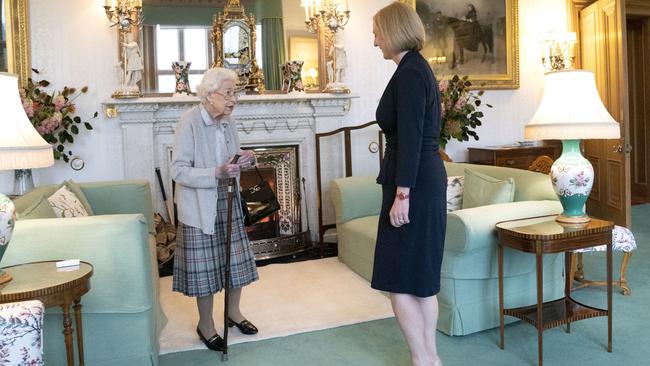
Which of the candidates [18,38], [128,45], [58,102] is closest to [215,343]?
[58,102]

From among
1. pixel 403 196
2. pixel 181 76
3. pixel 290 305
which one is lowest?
pixel 290 305

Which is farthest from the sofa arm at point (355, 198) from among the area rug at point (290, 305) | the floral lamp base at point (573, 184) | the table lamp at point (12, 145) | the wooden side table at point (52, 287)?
the table lamp at point (12, 145)

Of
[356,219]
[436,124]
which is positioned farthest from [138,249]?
[356,219]

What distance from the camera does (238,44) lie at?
5.20m

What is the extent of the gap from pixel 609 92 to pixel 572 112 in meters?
3.30

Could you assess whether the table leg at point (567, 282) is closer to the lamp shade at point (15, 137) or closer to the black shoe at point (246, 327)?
the black shoe at point (246, 327)

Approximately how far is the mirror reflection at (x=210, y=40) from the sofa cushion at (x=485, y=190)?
2.20 metres

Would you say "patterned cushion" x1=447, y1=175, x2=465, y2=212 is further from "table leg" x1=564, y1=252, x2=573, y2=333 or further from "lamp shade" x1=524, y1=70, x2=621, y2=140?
"lamp shade" x1=524, y1=70, x2=621, y2=140

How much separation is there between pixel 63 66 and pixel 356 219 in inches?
105

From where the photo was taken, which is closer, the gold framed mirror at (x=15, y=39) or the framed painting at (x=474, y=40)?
the gold framed mirror at (x=15, y=39)

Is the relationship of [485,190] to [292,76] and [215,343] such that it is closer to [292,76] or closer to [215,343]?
[215,343]

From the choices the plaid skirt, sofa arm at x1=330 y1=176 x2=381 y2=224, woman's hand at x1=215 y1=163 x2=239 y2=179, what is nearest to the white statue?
sofa arm at x1=330 y1=176 x2=381 y2=224

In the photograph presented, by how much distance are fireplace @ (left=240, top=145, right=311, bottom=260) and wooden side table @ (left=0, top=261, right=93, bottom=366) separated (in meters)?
2.90

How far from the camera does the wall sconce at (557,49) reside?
605 centimetres
